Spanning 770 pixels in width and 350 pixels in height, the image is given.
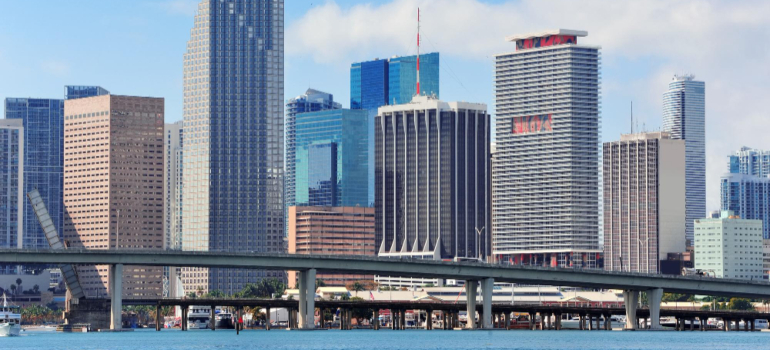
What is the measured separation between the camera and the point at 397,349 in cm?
15438

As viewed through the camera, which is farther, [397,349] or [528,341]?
[528,341]

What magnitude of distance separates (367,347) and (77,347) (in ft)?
113

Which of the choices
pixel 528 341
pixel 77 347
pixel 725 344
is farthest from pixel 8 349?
pixel 725 344

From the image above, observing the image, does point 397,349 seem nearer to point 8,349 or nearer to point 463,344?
point 463,344

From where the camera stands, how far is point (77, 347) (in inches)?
6235

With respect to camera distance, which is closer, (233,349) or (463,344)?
(233,349)

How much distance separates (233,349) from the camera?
505ft

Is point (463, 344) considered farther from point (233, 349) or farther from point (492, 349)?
point (233, 349)

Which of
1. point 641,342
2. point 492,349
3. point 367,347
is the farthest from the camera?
point 641,342

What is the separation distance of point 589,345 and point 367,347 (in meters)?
28.2

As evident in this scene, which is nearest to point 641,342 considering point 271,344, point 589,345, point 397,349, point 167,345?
point 589,345

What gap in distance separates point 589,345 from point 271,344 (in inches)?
1555

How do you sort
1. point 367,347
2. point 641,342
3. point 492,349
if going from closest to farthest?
1. point 492,349
2. point 367,347
3. point 641,342

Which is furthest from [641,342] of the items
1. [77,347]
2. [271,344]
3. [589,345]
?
[77,347]
